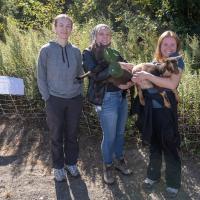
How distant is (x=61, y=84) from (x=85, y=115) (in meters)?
1.48

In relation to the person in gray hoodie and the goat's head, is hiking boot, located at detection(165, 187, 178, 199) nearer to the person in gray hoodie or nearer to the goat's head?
the person in gray hoodie

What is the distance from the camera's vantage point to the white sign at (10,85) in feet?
18.8

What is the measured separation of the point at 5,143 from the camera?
6176 mm

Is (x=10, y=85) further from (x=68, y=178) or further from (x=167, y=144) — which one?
(x=167, y=144)

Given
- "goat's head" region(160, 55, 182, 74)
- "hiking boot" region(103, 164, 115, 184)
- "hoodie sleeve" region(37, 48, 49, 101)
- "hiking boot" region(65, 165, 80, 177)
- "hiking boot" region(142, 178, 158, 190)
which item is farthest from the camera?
"hiking boot" region(65, 165, 80, 177)

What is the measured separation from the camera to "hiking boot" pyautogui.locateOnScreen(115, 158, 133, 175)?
5090 millimetres

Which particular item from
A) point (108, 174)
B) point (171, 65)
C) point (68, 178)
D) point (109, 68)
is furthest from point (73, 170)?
point (171, 65)

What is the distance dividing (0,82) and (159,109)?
2.43 metres

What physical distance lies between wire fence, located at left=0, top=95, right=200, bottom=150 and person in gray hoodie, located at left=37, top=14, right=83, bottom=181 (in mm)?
1089

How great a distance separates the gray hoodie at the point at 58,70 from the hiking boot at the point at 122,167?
1.07m

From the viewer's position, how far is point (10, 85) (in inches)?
227

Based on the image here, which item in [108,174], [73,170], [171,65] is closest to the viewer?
[171,65]

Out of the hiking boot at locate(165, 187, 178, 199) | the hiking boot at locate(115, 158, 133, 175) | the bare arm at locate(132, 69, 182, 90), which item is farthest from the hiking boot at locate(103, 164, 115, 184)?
the bare arm at locate(132, 69, 182, 90)

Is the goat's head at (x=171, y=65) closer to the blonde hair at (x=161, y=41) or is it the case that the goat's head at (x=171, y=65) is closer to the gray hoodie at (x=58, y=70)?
the blonde hair at (x=161, y=41)
